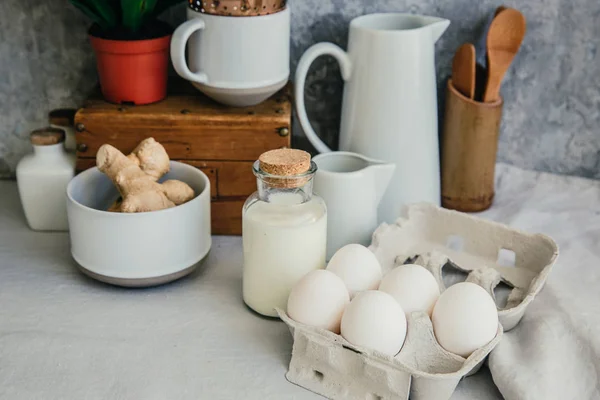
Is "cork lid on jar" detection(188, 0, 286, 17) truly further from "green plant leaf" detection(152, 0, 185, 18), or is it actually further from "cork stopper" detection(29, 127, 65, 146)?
"cork stopper" detection(29, 127, 65, 146)

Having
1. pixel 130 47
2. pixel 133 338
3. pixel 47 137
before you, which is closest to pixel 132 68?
pixel 130 47

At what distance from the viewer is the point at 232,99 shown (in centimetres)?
95

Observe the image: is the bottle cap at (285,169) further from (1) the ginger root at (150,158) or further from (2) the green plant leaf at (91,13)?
(2) the green plant leaf at (91,13)

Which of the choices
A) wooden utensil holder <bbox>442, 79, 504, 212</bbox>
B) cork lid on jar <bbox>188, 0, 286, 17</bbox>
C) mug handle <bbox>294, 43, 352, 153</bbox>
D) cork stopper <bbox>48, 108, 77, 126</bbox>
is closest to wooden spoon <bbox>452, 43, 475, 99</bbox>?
wooden utensil holder <bbox>442, 79, 504, 212</bbox>

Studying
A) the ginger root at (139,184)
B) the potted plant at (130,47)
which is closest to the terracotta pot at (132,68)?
the potted plant at (130,47)

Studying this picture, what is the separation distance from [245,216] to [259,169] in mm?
56

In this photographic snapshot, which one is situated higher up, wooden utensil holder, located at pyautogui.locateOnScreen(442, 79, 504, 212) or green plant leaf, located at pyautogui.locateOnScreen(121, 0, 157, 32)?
green plant leaf, located at pyautogui.locateOnScreen(121, 0, 157, 32)

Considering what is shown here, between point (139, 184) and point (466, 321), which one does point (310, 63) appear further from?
point (466, 321)

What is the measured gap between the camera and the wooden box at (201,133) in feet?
3.10

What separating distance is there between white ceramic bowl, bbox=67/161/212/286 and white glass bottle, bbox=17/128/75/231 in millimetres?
95

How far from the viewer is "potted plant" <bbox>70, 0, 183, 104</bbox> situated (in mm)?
934

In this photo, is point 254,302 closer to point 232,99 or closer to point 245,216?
point 245,216

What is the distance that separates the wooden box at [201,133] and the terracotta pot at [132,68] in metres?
0.01

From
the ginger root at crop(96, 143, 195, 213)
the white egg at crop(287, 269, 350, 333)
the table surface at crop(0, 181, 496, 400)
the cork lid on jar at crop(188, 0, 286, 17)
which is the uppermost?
the cork lid on jar at crop(188, 0, 286, 17)
